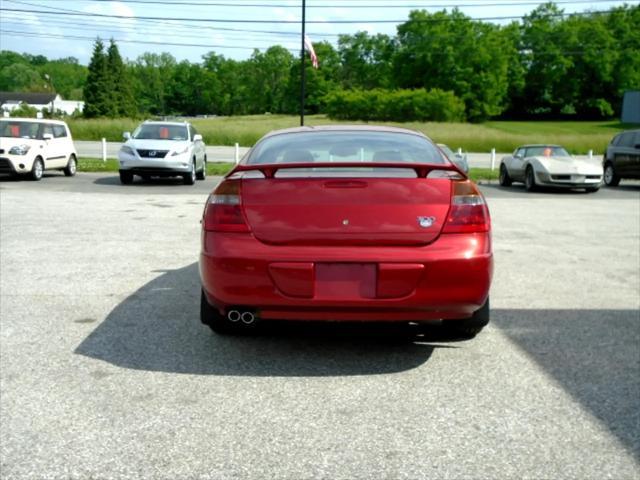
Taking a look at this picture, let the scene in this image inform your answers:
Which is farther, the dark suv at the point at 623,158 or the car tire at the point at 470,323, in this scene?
the dark suv at the point at 623,158

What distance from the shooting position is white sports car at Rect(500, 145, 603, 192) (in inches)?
711

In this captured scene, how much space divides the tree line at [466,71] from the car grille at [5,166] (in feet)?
231

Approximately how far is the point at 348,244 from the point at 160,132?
16.0 metres

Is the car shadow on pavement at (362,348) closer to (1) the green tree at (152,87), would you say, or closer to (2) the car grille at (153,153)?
(2) the car grille at (153,153)

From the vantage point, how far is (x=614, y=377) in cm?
406

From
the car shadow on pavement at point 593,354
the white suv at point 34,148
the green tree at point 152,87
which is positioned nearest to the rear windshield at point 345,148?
the car shadow on pavement at point 593,354

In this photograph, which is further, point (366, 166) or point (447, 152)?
point (447, 152)

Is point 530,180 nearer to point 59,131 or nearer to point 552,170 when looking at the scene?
point 552,170

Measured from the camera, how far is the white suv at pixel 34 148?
1738cm

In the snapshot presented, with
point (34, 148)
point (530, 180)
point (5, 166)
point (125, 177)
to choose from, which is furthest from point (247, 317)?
point (530, 180)

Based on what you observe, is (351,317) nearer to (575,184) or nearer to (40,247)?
(40,247)

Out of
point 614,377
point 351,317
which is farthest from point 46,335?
point 614,377

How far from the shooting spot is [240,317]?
408 centimetres

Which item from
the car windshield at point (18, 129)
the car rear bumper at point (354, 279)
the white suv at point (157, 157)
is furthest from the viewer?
the car windshield at point (18, 129)
